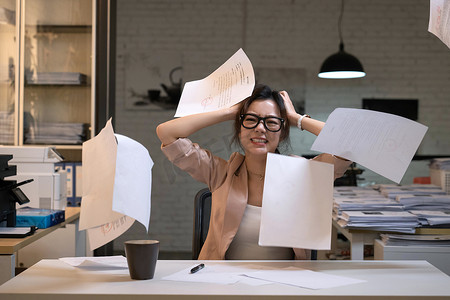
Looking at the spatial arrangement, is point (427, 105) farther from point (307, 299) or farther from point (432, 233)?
point (307, 299)

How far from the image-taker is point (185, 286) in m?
1.17

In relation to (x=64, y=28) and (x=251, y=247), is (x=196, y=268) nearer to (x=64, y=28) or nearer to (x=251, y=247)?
(x=251, y=247)

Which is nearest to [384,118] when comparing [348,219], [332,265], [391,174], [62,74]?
[391,174]

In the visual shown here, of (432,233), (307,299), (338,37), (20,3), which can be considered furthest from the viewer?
(338,37)

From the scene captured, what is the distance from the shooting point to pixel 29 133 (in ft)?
12.4

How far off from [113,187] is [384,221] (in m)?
1.51

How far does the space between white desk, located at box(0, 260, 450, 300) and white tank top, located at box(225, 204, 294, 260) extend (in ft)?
1.46

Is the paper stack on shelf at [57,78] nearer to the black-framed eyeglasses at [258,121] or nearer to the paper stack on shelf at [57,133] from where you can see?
the paper stack on shelf at [57,133]

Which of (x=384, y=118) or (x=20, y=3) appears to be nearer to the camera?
(x=384, y=118)

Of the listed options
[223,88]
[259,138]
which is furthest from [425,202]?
[223,88]

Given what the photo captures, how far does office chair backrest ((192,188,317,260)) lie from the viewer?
206 cm

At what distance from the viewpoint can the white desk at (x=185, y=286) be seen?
110 centimetres

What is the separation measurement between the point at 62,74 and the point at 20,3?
573 mm

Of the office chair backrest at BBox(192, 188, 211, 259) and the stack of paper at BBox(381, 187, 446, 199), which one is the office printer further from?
the stack of paper at BBox(381, 187, 446, 199)
